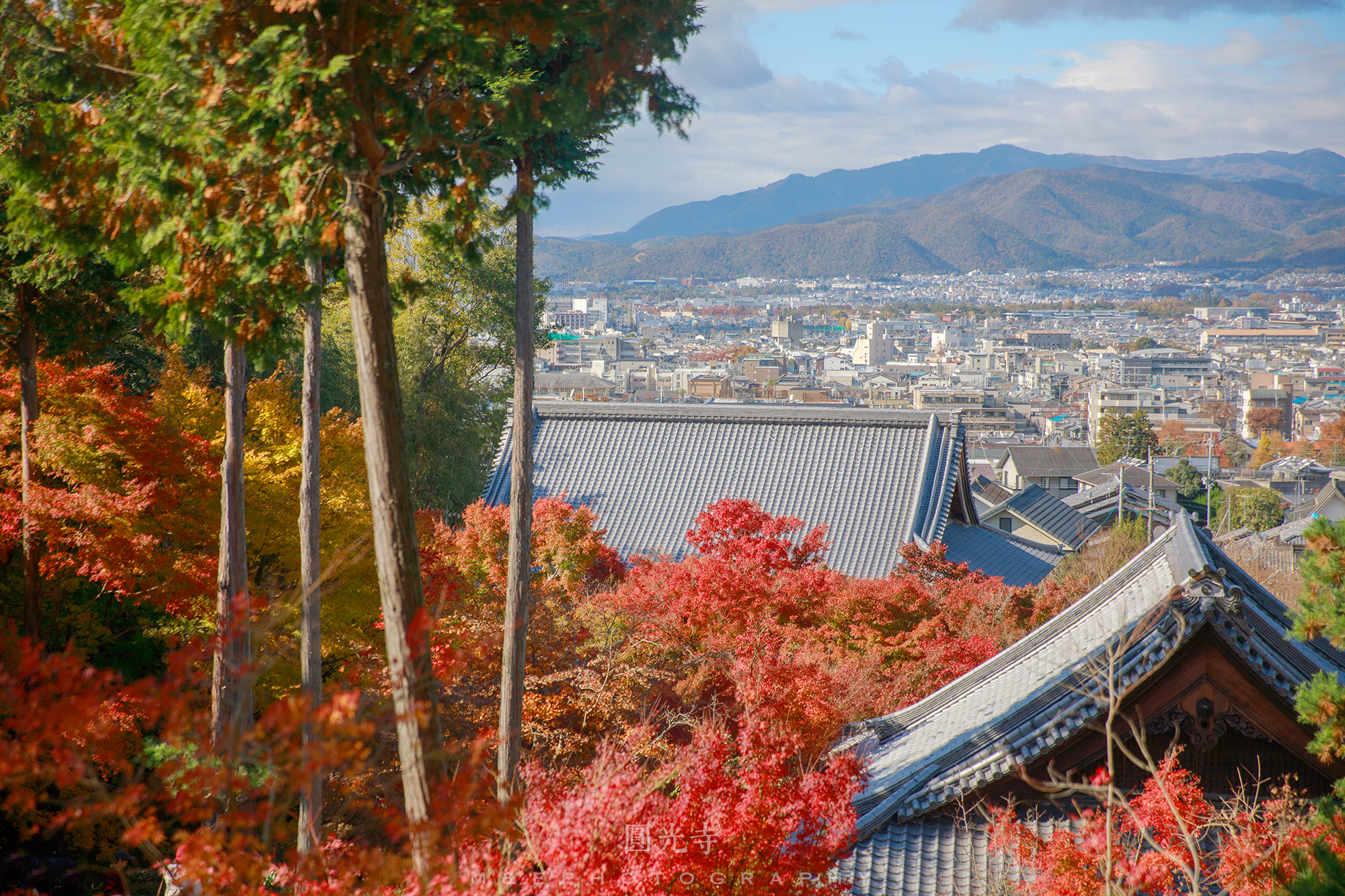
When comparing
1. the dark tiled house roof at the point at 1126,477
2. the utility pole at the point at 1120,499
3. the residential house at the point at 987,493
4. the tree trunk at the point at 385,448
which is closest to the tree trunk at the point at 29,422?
the tree trunk at the point at 385,448

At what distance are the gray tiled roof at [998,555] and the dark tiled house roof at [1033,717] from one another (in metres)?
9.56

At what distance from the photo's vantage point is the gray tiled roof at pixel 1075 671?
223 inches

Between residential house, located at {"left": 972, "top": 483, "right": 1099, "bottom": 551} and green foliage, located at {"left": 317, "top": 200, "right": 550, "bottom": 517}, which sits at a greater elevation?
green foliage, located at {"left": 317, "top": 200, "right": 550, "bottom": 517}

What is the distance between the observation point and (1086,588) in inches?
662

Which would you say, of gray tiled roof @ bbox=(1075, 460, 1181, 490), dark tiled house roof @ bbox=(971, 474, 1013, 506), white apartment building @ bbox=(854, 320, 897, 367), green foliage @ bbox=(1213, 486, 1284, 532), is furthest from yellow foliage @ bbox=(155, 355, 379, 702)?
white apartment building @ bbox=(854, 320, 897, 367)

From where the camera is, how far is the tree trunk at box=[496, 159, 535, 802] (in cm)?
684

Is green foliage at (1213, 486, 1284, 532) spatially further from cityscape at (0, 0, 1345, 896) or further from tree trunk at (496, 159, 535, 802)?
tree trunk at (496, 159, 535, 802)

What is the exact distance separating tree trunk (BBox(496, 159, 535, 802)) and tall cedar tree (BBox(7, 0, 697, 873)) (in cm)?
192

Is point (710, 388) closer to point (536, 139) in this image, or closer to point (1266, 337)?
point (536, 139)

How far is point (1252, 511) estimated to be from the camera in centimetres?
→ 4091

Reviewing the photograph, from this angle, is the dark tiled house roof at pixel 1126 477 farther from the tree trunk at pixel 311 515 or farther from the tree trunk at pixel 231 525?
the tree trunk at pixel 231 525

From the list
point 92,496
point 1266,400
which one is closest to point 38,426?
point 92,496

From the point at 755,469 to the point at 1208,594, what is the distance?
12303mm

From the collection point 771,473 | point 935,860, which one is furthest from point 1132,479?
point 935,860
